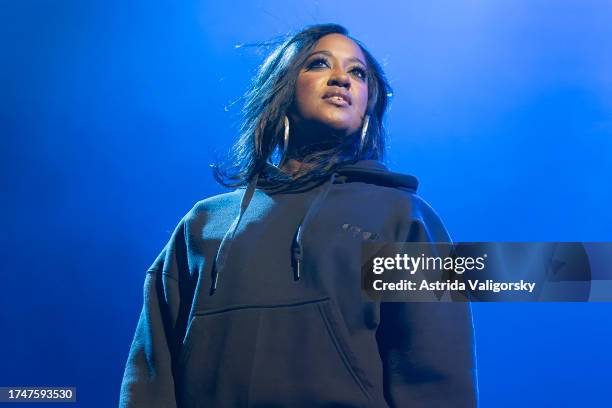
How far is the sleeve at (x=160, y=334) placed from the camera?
1.28 m

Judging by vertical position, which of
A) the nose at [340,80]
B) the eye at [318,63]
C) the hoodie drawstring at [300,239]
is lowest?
the hoodie drawstring at [300,239]

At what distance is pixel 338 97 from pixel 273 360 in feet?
1.71

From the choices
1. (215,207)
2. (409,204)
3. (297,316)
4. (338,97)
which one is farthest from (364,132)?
(297,316)

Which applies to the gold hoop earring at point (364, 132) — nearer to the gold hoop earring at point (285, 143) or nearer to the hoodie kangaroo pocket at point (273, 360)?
the gold hoop earring at point (285, 143)

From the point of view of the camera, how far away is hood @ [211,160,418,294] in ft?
4.16

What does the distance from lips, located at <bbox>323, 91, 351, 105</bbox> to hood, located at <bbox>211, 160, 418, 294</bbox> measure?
0.41ft

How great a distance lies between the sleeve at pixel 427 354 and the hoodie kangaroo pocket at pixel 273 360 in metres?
0.06

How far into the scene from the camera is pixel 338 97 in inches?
56.0

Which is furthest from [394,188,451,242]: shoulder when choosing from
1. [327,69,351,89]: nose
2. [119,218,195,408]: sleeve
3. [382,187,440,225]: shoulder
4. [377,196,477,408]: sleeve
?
[119,218,195,408]: sleeve

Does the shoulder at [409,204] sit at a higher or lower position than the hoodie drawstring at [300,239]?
higher

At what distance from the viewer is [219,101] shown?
1755mm

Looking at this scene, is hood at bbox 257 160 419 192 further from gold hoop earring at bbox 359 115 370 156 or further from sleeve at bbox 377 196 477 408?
sleeve at bbox 377 196 477 408

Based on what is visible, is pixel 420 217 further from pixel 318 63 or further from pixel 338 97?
pixel 318 63

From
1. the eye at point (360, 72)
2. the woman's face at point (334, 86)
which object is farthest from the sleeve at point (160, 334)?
the eye at point (360, 72)
